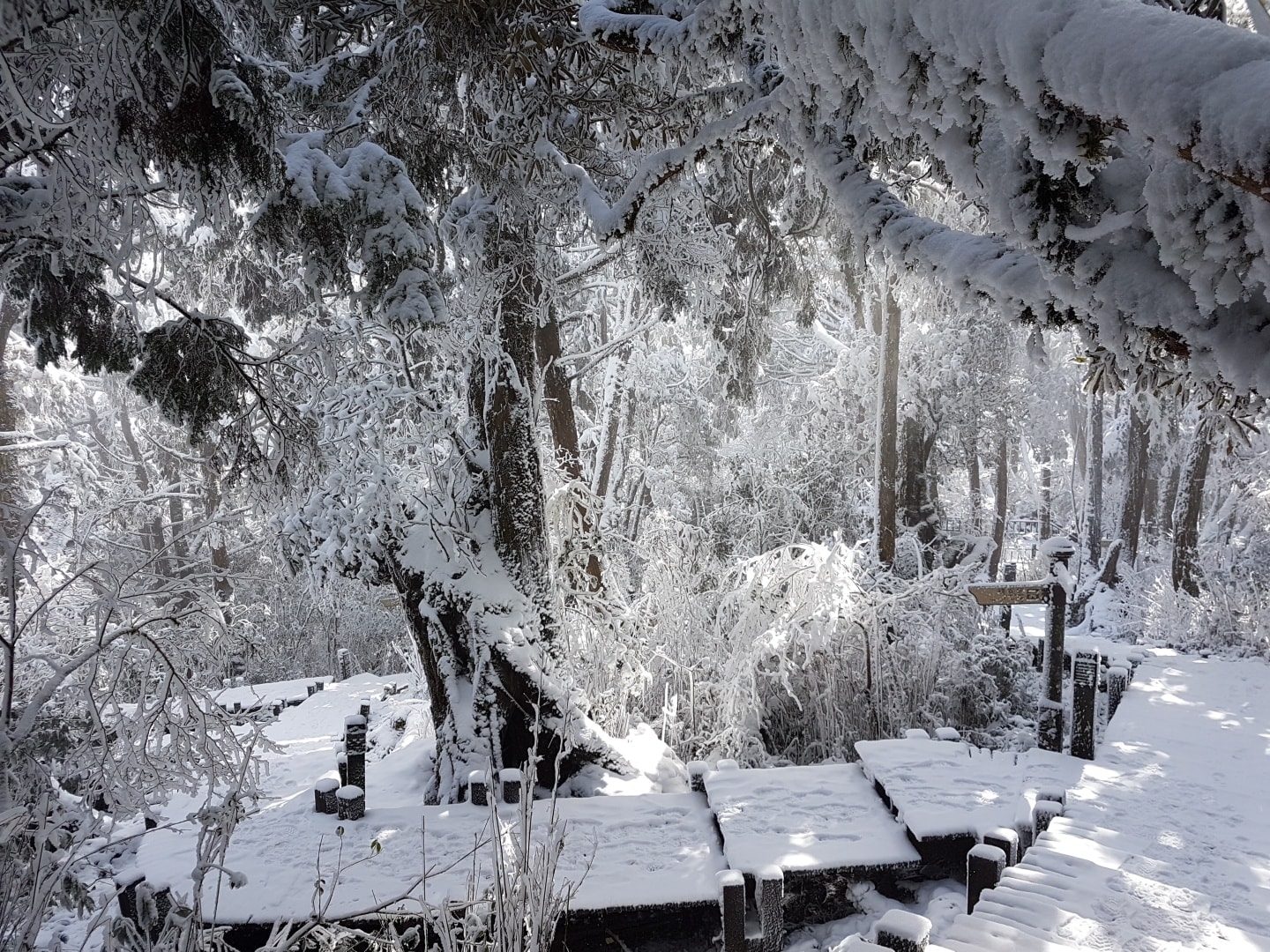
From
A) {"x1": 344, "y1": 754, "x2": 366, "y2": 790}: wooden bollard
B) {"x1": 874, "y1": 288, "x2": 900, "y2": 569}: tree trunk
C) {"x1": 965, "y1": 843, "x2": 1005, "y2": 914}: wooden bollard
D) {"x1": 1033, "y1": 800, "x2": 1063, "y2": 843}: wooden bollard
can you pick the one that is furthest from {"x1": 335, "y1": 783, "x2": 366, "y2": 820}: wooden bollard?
{"x1": 874, "y1": 288, "x2": 900, "y2": 569}: tree trunk

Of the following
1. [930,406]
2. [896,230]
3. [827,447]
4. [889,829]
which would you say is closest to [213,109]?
[896,230]

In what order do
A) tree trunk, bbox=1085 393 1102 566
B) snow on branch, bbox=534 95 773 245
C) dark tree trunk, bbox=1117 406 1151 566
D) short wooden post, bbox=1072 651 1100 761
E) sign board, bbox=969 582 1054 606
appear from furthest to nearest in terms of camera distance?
tree trunk, bbox=1085 393 1102 566, dark tree trunk, bbox=1117 406 1151 566, sign board, bbox=969 582 1054 606, short wooden post, bbox=1072 651 1100 761, snow on branch, bbox=534 95 773 245

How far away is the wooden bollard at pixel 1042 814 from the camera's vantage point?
Result: 4020 millimetres

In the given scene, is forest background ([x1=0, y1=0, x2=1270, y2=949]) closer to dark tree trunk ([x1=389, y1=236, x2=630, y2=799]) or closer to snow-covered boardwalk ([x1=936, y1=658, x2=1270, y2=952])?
dark tree trunk ([x1=389, y1=236, x2=630, y2=799])

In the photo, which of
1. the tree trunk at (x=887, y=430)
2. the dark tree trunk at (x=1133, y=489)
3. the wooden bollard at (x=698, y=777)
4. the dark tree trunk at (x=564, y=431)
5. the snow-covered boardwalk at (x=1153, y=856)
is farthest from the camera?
the dark tree trunk at (x=1133, y=489)

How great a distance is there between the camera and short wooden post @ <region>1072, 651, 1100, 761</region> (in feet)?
18.0

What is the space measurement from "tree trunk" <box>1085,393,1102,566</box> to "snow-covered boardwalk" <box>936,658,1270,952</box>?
11.6 m

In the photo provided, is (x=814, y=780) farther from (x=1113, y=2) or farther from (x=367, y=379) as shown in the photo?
(x=1113, y=2)

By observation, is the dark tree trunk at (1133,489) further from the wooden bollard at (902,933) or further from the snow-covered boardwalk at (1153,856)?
the wooden bollard at (902,933)

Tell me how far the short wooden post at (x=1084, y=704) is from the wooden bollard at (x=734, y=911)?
138 inches

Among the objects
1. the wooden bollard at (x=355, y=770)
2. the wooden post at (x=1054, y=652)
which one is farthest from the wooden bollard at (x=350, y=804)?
the wooden post at (x=1054, y=652)

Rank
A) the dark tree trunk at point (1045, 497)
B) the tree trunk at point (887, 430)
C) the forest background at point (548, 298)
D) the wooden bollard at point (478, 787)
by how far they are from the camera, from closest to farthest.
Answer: the forest background at point (548, 298) → the wooden bollard at point (478, 787) → the tree trunk at point (887, 430) → the dark tree trunk at point (1045, 497)

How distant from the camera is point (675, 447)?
15766mm

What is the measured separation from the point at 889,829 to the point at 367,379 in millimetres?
5047
